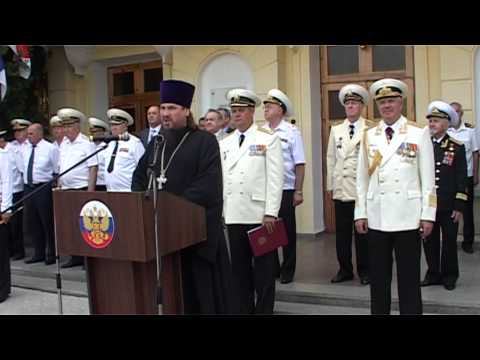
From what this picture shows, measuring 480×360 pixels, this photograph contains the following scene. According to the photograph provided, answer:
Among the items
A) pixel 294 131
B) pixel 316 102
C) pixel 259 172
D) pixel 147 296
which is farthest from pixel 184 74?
pixel 147 296

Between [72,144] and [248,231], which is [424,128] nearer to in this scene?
[248,231]

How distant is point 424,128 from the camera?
4.43 m

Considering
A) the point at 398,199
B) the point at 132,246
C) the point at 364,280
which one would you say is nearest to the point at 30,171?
the point at 364,280

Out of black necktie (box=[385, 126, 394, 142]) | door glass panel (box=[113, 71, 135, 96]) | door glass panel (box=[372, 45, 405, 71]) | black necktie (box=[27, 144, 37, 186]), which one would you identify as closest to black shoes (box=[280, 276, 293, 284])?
black necktie (box=[385, 126, 394, 142])

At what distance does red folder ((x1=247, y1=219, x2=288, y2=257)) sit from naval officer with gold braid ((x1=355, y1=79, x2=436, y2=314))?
81 centimetres

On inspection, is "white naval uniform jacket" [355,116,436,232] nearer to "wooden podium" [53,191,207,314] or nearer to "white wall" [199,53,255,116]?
"wooden podium" [53,191,207,314]

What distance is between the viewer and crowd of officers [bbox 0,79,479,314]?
4367 millimetres

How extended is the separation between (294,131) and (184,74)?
4.10 metres

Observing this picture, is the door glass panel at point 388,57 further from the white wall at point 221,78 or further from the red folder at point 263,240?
the red folder at point 263,240

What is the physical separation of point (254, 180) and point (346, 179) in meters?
1.47

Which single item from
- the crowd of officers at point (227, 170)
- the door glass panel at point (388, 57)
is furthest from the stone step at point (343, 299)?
the door glass panel at point (388, 57)

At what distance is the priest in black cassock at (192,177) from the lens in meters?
3.95

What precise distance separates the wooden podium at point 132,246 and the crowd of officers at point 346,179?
31 centimetres

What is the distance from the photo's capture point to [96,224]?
3.44 m
